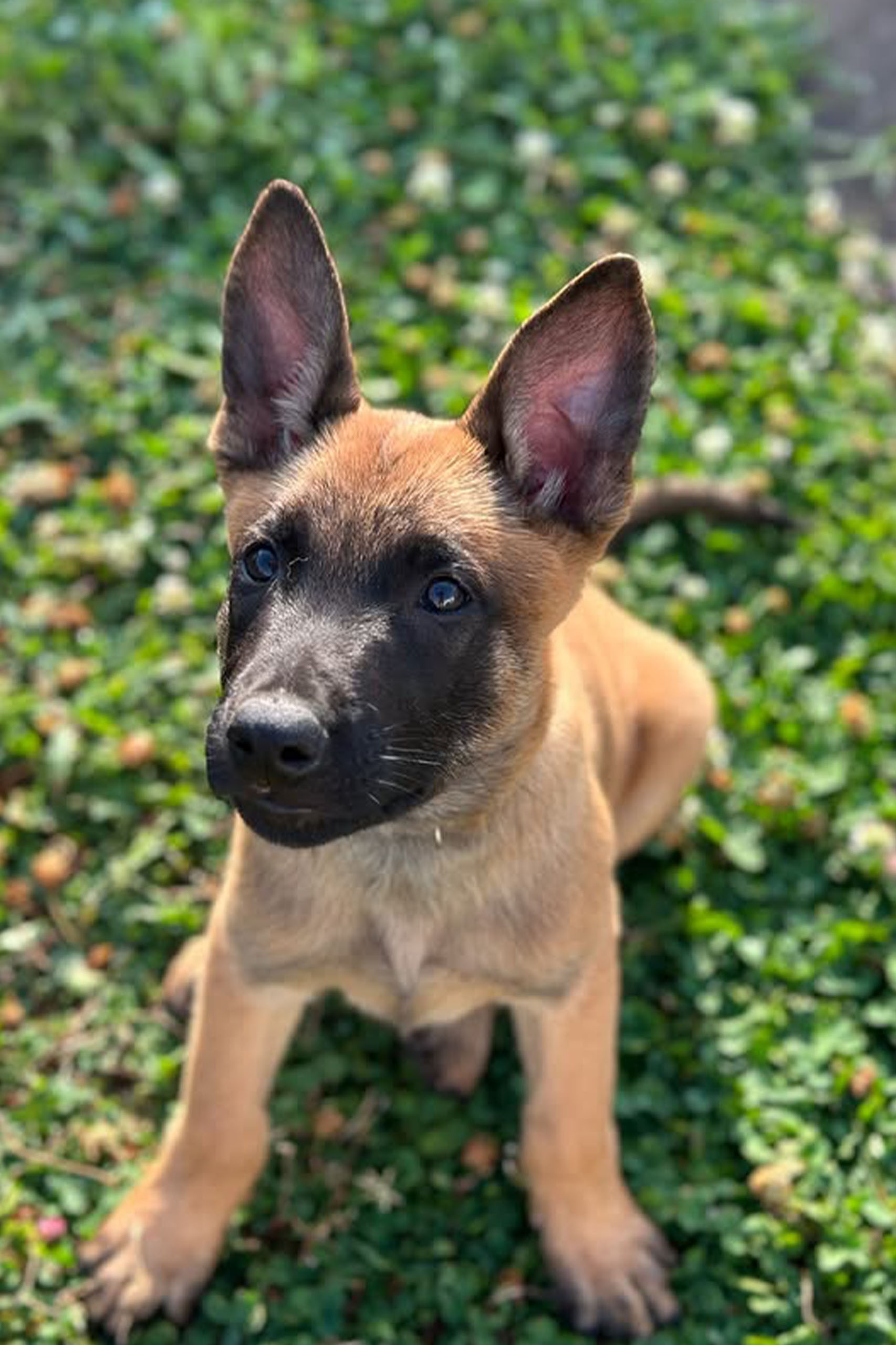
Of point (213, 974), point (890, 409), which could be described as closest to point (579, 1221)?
point (213, 974)

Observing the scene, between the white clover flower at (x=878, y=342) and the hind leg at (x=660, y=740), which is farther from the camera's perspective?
the white clover flower at (x=878, y=342)

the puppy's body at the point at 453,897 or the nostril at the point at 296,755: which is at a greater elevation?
the nostril at the point at 296,755

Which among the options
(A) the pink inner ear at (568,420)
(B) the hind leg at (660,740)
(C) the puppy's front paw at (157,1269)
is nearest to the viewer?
(A) the pink inner ear at (568,420)

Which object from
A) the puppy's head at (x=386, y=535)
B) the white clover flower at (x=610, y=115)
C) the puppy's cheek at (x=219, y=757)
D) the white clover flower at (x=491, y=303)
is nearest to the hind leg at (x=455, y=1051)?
the puppy's head at (x=386, y=535)

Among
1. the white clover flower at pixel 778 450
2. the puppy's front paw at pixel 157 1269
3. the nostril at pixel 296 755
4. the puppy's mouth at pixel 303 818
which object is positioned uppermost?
the nostril at pixel 296 755

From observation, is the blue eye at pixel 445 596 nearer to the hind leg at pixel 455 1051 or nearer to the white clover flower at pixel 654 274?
the hind leg at pixel 455 1051

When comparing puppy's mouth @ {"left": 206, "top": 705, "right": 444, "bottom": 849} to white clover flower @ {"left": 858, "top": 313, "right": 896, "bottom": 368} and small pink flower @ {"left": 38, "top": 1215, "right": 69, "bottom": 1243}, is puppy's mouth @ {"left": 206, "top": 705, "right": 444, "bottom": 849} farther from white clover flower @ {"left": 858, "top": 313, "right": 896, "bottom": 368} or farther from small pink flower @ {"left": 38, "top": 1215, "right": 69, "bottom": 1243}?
white clover flower @ {"left": 858, "top": 313, "right": 896, "bottom": 368}

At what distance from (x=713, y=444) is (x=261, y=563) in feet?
10.6

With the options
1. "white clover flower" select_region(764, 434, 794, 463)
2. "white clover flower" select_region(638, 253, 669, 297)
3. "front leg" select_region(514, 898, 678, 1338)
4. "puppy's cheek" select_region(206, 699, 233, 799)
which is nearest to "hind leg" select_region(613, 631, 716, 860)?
"front leg" select_region(514, 898, 678, 1338)

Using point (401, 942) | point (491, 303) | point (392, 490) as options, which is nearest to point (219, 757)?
point (392, 490)

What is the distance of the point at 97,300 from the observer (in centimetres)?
684

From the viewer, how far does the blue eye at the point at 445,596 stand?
3340 mm

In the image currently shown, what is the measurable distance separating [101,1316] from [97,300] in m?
4.11

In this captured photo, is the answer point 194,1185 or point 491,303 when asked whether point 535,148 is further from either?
point 194,1185
